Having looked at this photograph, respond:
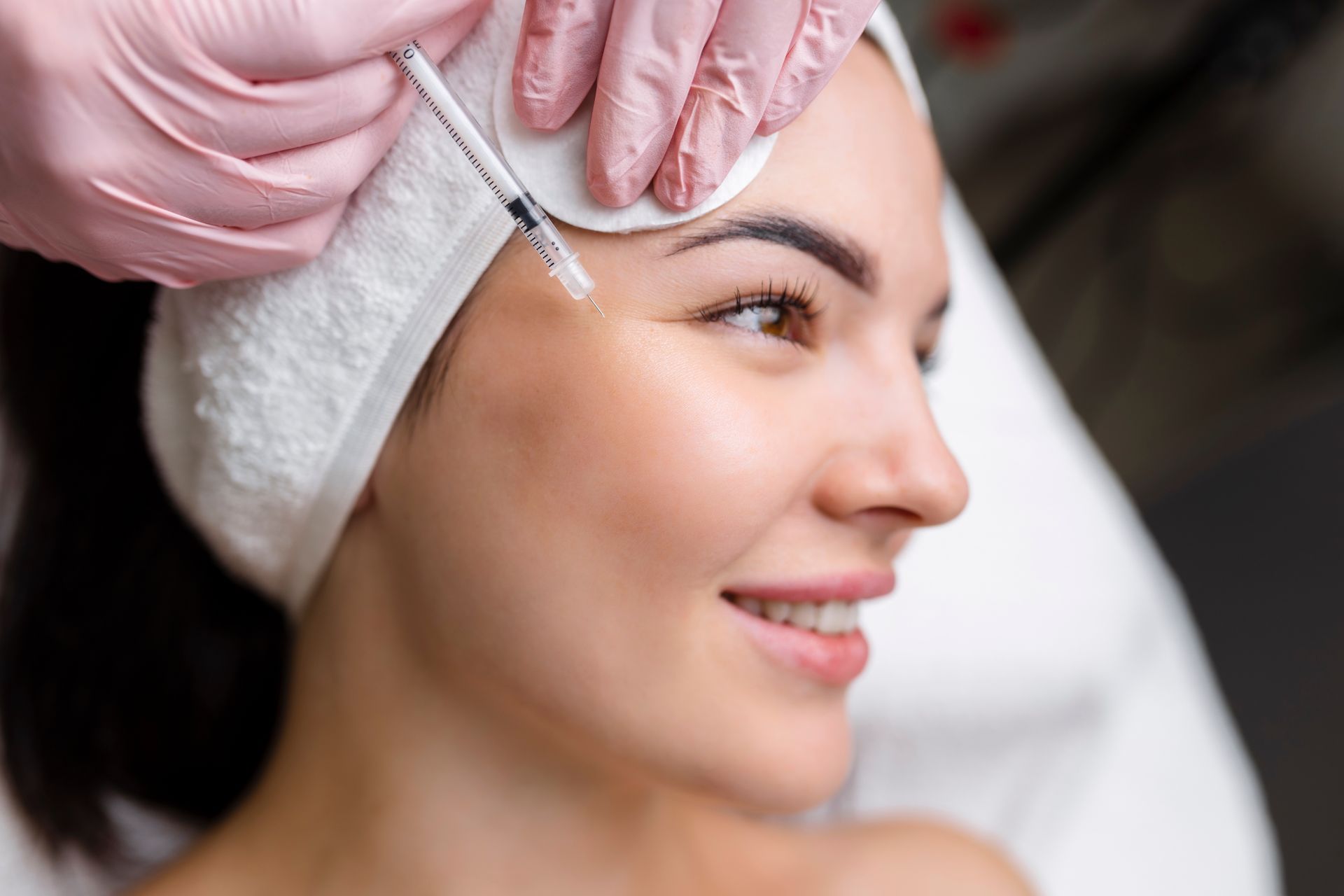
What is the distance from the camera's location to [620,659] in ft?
2.82

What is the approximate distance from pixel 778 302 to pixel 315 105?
1.22 ft

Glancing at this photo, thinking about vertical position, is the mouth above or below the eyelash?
below

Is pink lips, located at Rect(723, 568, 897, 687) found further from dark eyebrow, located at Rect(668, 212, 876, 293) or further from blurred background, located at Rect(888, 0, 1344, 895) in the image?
blurred background, located at Rect(888, 0, 1344, 895)

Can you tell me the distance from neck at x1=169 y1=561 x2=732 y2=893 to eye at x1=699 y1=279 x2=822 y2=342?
404mm

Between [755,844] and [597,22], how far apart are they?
97 cm

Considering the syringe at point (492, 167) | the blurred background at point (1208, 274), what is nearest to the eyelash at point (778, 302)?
the syringe at point (492, 167)

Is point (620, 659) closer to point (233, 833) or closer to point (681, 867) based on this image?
point (681, 867)

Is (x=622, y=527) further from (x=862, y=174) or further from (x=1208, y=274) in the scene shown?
(x=1208, y=274)

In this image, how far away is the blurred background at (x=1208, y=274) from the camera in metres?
1.79

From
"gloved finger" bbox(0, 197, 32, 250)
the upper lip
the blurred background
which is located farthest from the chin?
the blurred background

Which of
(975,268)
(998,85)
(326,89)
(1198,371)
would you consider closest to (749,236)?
(326,89)

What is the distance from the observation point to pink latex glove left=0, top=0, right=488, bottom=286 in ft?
2.28

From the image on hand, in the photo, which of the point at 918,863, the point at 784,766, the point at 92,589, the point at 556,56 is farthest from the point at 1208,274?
the point at 92,589

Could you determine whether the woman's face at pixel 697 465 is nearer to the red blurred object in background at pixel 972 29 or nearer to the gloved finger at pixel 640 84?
the gloved finger at pixel 640 84
